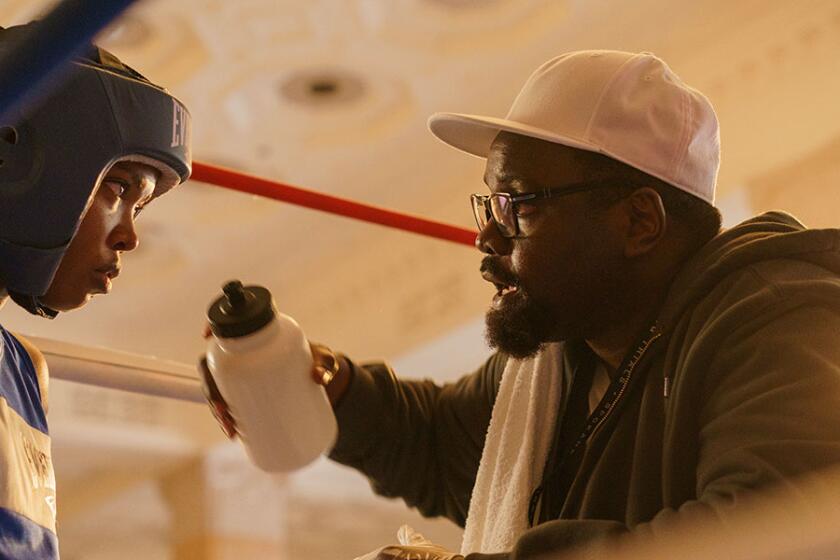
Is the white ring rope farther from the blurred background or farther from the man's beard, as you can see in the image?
the blurred background

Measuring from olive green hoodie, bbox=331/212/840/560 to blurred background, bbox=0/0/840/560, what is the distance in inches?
104

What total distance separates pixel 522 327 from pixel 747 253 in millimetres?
324

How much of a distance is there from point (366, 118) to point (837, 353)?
152 inches

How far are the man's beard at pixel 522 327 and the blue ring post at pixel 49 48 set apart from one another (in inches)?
37.7

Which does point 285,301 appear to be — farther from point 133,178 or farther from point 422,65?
point 133,178

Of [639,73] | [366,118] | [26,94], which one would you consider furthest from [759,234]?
[366,118]

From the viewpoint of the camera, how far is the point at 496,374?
1872 mm

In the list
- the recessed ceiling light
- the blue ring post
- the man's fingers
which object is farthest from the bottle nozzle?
the recessed ceiling light

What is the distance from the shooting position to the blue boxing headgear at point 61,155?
1478 millimetres

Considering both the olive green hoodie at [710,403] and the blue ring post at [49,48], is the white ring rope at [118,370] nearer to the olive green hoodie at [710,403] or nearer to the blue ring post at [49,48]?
the olive green hoodie at [710,403]

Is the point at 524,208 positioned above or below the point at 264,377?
above

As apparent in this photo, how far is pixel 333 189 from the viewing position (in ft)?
18.0

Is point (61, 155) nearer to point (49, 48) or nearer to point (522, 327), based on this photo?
point (522, 327)

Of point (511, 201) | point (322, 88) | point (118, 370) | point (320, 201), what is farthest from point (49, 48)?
point (322, 88)
